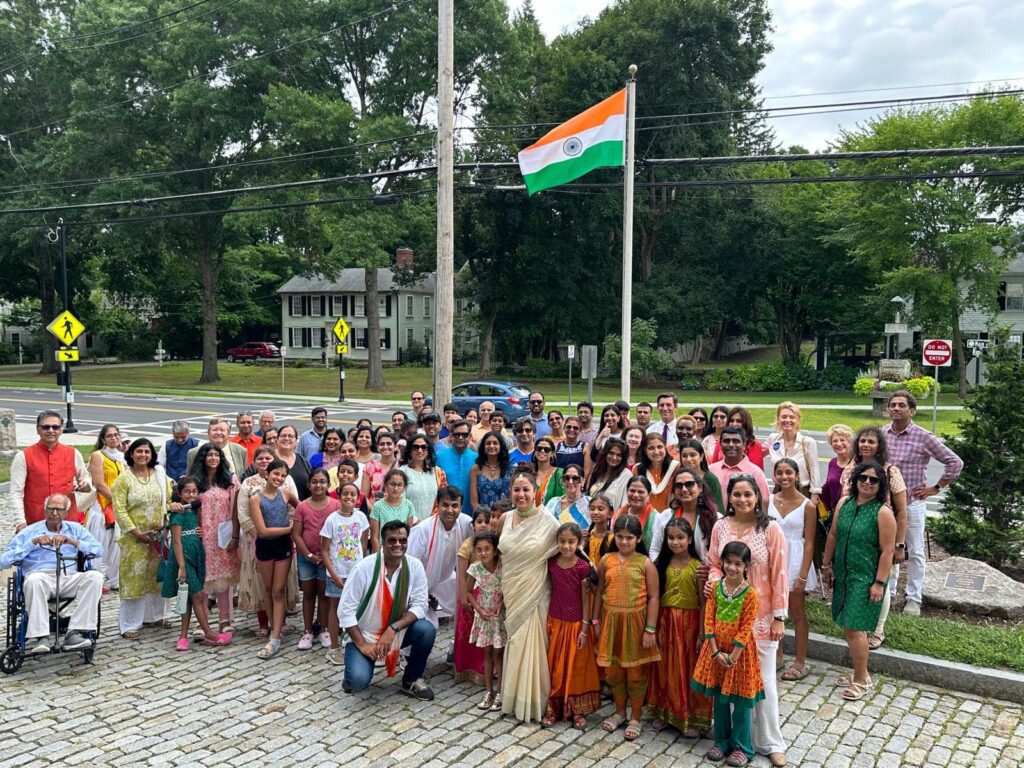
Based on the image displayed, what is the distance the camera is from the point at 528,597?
5.79m

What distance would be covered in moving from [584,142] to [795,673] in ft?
30.9

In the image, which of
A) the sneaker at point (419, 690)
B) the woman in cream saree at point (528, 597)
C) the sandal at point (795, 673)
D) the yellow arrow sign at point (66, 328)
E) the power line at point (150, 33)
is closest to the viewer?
the woman in cream saree at point (528, 597)

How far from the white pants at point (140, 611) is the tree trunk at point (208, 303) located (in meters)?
36.7

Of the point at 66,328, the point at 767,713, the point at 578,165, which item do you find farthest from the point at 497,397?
the point at 767,713

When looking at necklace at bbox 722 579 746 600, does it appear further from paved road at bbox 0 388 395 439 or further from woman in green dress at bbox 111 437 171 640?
paved road at bbox 0 388 395 439

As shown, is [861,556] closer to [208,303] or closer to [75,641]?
[75,641]

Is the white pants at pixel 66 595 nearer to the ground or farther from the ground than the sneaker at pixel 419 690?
farther from the ground

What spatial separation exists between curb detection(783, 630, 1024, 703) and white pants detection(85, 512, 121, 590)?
7.04 meters

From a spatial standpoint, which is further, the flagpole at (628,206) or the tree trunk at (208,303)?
the tree trunk at (208,303)

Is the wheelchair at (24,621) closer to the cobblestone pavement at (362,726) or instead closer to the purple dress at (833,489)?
the cobblestone pavement at (362,726)

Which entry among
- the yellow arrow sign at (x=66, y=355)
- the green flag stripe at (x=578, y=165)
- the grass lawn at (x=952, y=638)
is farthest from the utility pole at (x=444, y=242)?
the yellow arrow sign at (x=66, y=355)

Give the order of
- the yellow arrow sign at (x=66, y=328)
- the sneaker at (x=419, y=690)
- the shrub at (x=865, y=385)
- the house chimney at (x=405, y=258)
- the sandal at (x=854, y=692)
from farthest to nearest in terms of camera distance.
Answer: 1. the house chimney at (x=405, y=258)
2. the shrub at (x=865, y=385)
3. the yellow arrow sign at (x=66, y=328)
4. the sneaker at (x=419, y=690)
5. the sandal at (x=854, y=692)

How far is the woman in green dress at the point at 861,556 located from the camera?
5.77 meters

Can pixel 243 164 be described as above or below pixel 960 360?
above
